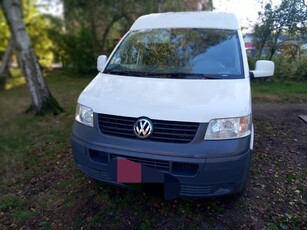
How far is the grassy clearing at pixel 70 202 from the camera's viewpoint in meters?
2.69

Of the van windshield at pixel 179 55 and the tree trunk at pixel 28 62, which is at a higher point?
the van windshield at pixel 179 55

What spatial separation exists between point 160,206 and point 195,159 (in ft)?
2.70

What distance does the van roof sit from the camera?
149 inches

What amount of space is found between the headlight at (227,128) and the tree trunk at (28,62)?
457cm

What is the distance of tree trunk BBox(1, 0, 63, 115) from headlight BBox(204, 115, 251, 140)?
4567 millimetres

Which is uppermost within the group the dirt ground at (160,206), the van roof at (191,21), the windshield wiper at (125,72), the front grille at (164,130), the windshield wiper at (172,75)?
the van roof at (191,21)

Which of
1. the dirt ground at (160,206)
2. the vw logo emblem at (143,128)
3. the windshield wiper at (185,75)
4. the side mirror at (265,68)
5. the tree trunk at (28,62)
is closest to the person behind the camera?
the vw logo emblem at (143,128)

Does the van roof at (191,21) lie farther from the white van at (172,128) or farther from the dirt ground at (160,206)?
the dirt ground at (160,206)

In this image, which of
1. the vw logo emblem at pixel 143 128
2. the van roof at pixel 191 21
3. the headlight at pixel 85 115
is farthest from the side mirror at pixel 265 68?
the headlight at pixel 85 115

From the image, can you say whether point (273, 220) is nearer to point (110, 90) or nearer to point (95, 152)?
point (95, 152)

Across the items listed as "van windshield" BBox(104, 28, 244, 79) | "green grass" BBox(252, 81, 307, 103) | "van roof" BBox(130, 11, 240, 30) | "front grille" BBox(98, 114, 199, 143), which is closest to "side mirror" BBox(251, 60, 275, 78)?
"van windshield" BBox(104, 28, 244, 79)

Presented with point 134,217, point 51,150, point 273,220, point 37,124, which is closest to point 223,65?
point 273,220

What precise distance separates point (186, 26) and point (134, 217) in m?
2.39

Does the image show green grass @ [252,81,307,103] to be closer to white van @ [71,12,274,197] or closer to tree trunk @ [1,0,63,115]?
white van @ [71,12,274,197]
